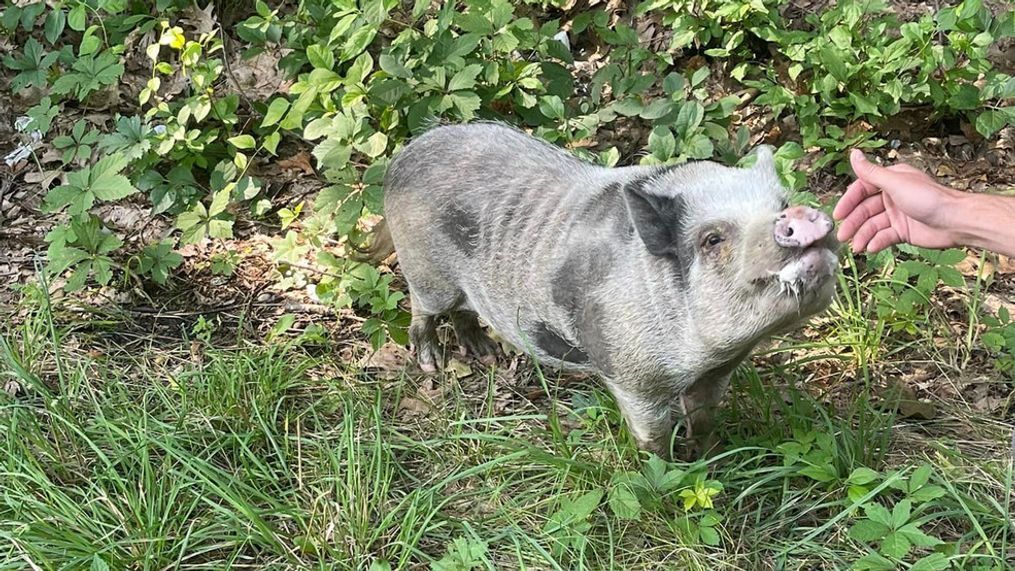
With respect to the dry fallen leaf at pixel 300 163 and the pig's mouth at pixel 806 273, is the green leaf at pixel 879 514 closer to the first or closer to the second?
the pig's mouth at pixel 806 273

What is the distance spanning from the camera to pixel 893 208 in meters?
3.32

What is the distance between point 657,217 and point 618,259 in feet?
1.00

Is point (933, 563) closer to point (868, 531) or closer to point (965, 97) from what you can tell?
point (868, 531)

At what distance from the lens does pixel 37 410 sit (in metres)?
3.71

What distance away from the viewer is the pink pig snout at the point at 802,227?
2428mm

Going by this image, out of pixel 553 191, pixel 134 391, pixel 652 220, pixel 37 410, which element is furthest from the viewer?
pixel 134 391

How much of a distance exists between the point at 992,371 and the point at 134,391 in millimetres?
3793

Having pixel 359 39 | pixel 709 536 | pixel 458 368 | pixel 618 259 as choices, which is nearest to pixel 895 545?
pixel 709 536

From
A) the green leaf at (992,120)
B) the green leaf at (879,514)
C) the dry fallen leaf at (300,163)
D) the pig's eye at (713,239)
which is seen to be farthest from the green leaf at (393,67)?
the green leaf at (992,120)

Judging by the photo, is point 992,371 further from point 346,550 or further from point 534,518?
point 346,550

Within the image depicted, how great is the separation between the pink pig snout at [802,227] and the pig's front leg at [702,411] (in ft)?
3.38

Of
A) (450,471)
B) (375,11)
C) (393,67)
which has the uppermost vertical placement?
(375,11)

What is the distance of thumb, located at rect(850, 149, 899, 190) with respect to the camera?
3059 millimetres

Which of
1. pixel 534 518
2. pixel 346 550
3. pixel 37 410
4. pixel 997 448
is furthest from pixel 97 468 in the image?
pixel 997 448
